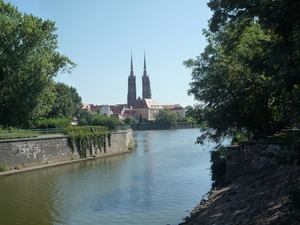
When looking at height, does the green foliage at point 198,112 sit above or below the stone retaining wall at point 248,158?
above

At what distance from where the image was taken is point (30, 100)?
113 ft

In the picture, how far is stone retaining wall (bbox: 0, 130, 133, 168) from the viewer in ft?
92.8

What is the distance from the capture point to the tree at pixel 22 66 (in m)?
33.2

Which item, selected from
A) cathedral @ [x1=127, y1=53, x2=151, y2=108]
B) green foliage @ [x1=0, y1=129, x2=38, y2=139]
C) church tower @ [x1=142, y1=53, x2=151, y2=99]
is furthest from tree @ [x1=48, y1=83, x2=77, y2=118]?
church tower @ [x1=142, y1=53, x2=151, y2=99]

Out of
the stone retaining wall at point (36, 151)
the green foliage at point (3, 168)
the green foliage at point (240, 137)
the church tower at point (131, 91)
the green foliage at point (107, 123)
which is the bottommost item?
the green foliage at point (3, 168)

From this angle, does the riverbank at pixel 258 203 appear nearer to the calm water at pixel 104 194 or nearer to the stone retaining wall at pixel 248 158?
the stone retaining wall at pixel 248 158

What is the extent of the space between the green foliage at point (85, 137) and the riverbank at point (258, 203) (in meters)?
24.2

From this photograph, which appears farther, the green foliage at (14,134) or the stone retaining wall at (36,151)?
the green foliage at (14,134)

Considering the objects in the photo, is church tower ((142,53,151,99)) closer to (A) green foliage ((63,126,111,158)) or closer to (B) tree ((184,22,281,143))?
(A) green foliage ((63,126,111,158))

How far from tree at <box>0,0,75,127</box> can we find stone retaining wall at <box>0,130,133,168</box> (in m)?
3.91

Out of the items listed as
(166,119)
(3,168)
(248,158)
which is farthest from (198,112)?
(166,119)

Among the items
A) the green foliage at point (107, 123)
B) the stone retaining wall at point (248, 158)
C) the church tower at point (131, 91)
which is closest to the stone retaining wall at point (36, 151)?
the green foliage at point (107, 123)

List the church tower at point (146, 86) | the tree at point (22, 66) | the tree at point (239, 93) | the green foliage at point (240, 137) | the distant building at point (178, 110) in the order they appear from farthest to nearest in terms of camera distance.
Answer: 1. the church tower at point (146, 86)
2. the distant building at point (178, 110)
3. the tree at point (22, 66)
4. the green foliage at point (240, 137)
5. the tree at point (239, 93)

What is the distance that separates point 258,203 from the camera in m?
9.45
